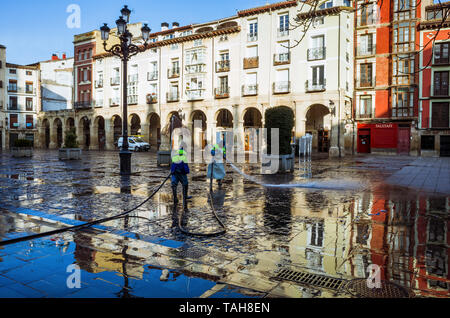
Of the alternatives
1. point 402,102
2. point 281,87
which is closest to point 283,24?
point 281,87

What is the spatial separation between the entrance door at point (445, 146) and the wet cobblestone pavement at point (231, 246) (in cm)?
2527

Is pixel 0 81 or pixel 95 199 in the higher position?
pixel 0 81

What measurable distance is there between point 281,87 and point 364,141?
9.98 meters

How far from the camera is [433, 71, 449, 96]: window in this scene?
97.6ft

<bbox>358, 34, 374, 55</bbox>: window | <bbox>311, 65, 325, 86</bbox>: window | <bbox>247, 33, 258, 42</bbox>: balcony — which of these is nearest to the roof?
<bbox>247, 33, 258, 42</bbox>: balcony

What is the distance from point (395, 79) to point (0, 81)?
5040 cm

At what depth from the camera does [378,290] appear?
128 inches

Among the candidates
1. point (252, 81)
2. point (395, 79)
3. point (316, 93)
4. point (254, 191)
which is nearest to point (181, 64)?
point (252, 81)

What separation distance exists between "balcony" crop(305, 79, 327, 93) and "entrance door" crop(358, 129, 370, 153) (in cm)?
767

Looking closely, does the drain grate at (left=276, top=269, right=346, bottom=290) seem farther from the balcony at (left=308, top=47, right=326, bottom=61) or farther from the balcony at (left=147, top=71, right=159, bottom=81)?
the balcony at (left=147, top=71, right=159, bottom=81)

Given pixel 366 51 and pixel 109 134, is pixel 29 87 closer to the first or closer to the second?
pixel 109 134

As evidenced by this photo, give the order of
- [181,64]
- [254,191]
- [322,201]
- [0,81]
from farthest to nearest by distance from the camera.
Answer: [0,81], [181,64], [254,191], [322,201]

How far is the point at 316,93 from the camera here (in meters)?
28.2
